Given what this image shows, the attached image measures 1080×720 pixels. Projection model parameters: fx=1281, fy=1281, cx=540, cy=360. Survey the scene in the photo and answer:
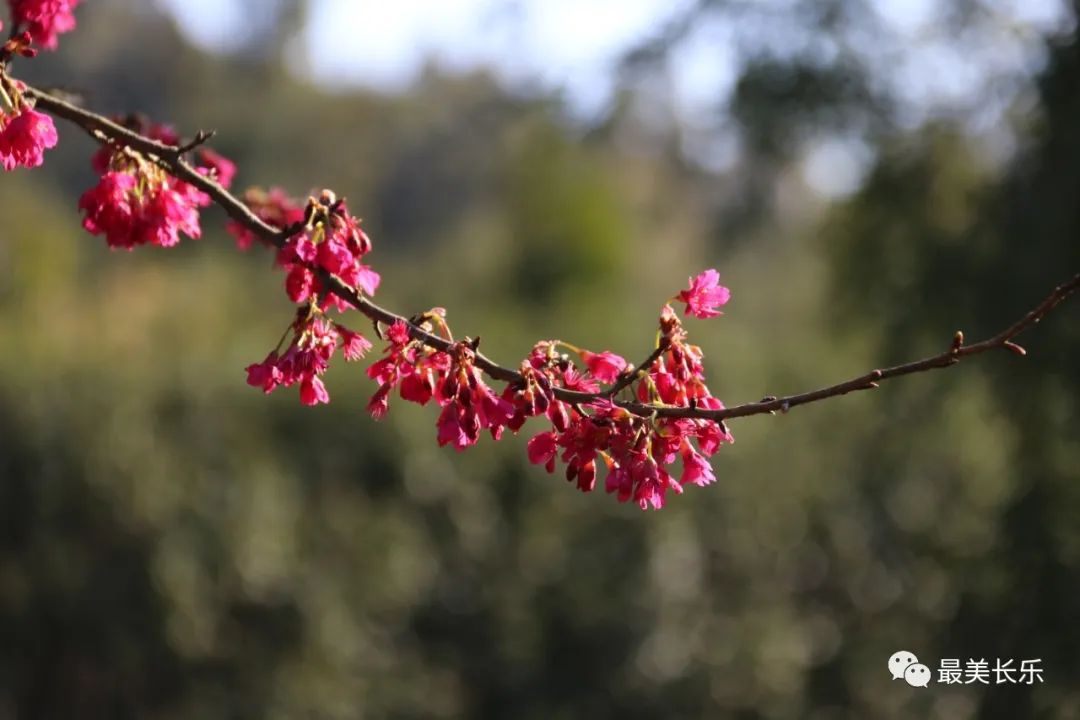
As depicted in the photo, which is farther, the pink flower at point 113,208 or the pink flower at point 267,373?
the pink flower at point 113,208

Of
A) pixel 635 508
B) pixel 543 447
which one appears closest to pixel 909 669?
pixel 635 508

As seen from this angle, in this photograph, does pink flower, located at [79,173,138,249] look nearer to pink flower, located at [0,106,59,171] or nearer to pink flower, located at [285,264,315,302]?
pink flower, located at [0,106,59,171]

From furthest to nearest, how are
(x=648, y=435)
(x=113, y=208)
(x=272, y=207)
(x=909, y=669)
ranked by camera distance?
(x=909, y=669) → (x=272, y=207) → (x=113, y=208) → (x=648, y=435)

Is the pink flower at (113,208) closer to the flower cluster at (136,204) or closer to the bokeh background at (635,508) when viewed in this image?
the flower cluster at (136,204)

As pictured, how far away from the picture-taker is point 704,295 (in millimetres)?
1537

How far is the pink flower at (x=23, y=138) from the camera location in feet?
4.84

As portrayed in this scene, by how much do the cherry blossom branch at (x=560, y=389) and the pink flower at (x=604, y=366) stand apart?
0.07 ft

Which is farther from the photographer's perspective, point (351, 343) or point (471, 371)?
point (351, 343)

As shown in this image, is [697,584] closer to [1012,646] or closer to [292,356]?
[1012,646]

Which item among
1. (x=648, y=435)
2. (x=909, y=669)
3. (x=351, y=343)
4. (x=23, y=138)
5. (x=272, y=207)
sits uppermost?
(x=909, y=669)

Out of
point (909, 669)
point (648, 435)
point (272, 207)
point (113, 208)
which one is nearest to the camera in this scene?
point (648, 435)

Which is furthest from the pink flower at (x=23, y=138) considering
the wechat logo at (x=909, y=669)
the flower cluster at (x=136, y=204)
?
the wechat logo at (x=909, y=669)

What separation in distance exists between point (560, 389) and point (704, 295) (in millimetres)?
248

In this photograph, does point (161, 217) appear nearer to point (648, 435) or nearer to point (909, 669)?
point (648, 435)
